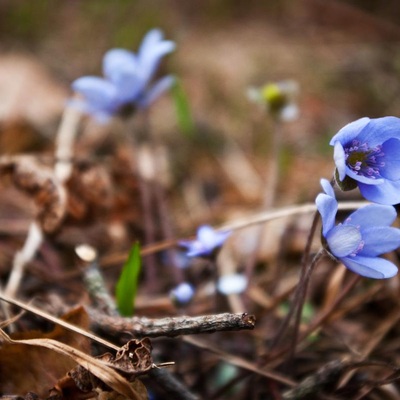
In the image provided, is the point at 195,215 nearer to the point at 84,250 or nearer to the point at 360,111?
the point at 84,250

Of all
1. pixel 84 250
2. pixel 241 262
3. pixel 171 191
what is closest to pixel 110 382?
pixel 84 250

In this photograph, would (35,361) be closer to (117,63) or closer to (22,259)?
(22,259)

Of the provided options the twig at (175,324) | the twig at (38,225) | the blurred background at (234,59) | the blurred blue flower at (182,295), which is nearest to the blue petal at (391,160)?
the twig at (175,324)

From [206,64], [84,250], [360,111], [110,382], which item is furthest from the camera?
[206,64]

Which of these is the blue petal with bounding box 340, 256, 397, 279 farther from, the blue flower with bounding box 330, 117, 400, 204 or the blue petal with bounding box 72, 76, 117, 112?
the blue petal with bounding box 72, 76, 117, 112

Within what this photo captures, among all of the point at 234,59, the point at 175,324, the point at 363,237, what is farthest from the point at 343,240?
the point at 234,59

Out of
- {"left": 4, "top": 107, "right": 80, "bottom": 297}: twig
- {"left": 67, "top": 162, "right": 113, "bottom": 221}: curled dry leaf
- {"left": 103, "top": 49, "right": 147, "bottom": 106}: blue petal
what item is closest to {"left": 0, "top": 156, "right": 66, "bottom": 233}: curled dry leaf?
{"left": 4, "top": 107, "right": 80, "bottom": 297}: twig
